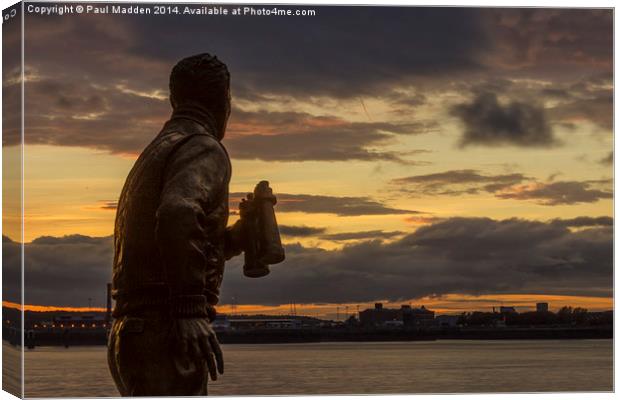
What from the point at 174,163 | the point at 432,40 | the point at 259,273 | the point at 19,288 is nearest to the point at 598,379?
the point at 432,40

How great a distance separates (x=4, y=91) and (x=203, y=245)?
5.81m

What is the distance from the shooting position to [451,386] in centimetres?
1600

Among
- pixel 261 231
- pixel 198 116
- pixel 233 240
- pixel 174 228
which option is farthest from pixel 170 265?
pixel 198 116

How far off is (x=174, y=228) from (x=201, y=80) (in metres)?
1.38

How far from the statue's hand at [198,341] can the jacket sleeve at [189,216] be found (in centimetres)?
7

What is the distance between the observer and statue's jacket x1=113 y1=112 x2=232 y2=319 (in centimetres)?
830

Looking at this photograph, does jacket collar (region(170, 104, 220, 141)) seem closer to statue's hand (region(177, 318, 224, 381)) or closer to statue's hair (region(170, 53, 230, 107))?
statue's hair (region(170, 53, 230, 107))

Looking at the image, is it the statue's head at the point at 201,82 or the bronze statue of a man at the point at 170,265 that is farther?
the statue's head at the point at 201,82

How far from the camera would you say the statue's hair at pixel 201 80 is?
9.27m

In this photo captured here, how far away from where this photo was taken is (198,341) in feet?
28.1

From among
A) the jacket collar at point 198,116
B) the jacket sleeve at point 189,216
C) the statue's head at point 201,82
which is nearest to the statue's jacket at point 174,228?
the jacket sleeve at point 189,216

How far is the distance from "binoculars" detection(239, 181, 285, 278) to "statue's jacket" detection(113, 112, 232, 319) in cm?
28

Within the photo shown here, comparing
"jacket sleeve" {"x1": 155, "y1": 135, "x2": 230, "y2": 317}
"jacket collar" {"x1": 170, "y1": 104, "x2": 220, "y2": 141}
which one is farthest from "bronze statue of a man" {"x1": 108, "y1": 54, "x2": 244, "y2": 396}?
"jacket collar" {"x1": 170, "y1": 104, "x2": 220, "y2": 141}

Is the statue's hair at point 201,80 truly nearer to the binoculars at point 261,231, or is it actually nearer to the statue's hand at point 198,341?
the binoculars at point 261,231
